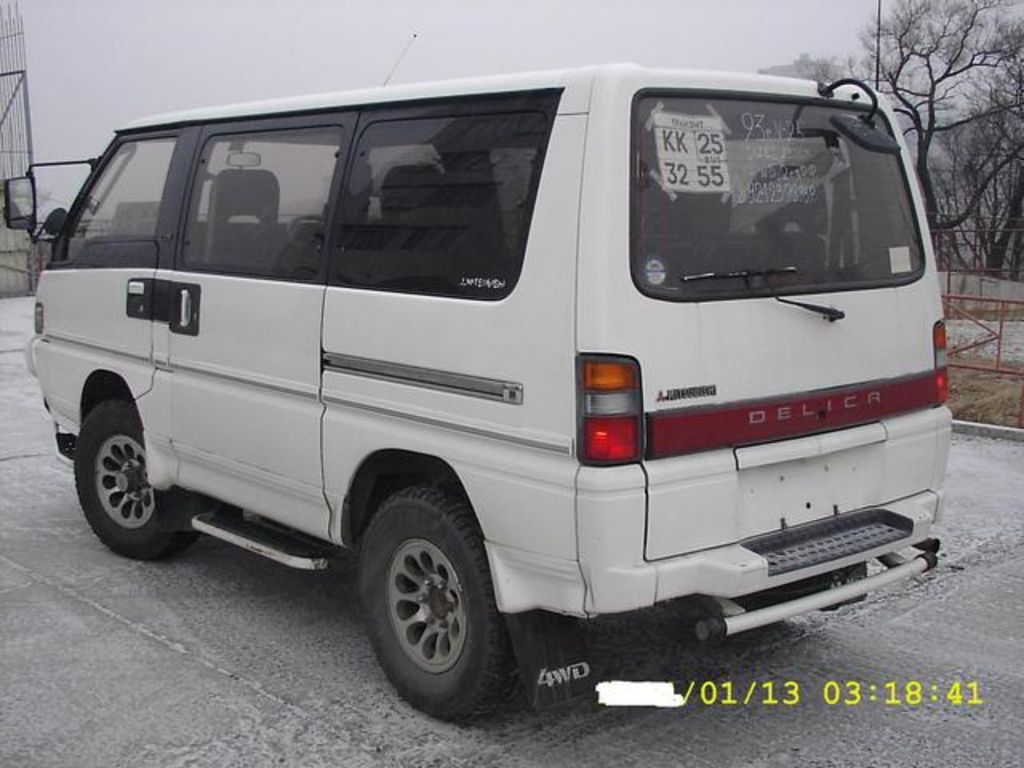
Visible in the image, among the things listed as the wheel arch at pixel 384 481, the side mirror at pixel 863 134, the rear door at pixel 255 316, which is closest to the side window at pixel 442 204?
the rear door at pixel 255 316

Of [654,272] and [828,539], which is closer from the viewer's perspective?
[654,272]

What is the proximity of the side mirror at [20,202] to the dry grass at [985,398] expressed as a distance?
7436 mm

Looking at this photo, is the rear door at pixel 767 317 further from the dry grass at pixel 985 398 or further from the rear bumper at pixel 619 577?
the dry grass at pixel 985 398

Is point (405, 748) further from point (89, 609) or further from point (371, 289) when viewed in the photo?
point (89, 609)

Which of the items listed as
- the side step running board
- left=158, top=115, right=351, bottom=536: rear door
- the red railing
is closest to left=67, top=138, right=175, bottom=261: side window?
left=158, top=115, right=351, bottom=536: rear door

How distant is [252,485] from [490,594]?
1.43 metres

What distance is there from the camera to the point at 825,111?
→ 3852mm

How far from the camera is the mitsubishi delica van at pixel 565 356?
3.23m

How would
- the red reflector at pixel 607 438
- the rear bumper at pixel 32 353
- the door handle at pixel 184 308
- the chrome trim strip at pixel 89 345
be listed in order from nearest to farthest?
the red reflector at pixel 607 438, the door handle at pixel 184 308, the chrome trim strip at pixel 89 345, the rear bumper at pixel 32 353

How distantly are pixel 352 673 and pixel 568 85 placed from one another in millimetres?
2325

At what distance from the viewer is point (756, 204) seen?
356cm

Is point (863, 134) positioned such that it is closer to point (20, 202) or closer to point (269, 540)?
point (269, 540)

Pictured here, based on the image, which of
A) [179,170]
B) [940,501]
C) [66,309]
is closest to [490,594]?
[940,501]

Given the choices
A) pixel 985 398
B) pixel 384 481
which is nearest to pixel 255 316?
pixel 384 481
